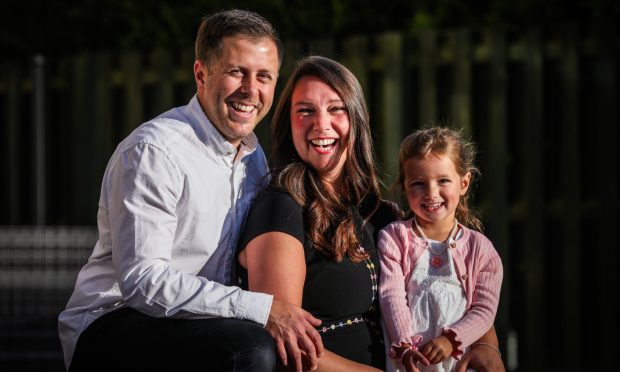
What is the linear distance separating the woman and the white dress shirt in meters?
0.11

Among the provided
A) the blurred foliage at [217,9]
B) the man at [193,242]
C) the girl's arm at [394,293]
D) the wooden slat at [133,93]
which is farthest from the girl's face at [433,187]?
the wooden slat at [133,93]

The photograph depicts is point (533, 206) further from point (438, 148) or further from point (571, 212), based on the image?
point (438, 148)

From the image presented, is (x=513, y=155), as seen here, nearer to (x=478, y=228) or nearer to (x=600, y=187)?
(x=600, y=187)

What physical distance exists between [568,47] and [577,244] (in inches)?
45.9

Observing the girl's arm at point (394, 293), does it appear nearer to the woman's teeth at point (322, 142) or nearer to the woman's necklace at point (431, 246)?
the woman's necklace at point (431, 246)

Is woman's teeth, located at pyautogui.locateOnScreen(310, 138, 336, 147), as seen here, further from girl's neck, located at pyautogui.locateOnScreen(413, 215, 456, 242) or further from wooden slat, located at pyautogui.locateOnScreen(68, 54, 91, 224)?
wooden slat, located at pyautogui.locateOnScreen(68, 54, 91, 224)

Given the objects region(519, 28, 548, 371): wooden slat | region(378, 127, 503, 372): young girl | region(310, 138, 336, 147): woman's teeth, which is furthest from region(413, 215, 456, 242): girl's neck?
region(519, 28, 548, 371): wooden slat

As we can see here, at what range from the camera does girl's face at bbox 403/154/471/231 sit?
378 centimetres

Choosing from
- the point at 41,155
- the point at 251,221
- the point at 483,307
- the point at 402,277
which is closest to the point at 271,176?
the point at 251,221

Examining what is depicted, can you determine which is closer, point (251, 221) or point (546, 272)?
point (251, 221)

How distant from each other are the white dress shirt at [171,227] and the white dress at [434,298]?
0.59m

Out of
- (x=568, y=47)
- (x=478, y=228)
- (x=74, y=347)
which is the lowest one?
(x=74, y=347)

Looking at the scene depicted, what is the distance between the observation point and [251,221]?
3.60 m

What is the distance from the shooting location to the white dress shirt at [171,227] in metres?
3.37
